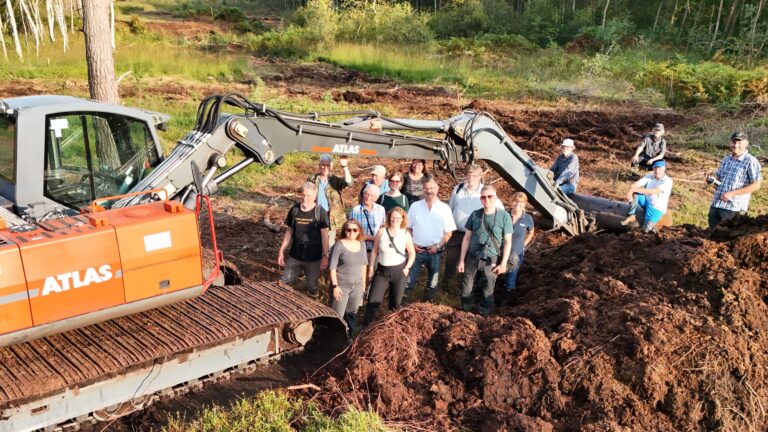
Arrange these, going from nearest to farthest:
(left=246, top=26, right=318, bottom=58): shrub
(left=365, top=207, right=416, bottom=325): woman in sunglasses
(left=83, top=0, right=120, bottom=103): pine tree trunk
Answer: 1. (left=365, top=207, right=416, bottom=325): woman in sunglasses
2. (left=83, top=0, right=120, bottom=103): pine tree trunk
3. (left=246, top=26, right=318, bottom=58): shrub

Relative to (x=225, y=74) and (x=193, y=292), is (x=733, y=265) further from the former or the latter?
(x=225, y=74)

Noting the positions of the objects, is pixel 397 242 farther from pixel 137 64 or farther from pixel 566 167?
pixel 137 64

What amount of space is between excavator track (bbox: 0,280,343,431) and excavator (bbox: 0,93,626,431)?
0.01 metres

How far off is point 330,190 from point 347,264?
1710mm

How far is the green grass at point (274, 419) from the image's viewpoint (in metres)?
5.45

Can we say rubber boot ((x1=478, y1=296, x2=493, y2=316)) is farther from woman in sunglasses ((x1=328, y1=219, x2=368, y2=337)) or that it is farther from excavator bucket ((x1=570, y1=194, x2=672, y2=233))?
excavator bucket ((x1=570, y1=194, x2=672, y2=233))

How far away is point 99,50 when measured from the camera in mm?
11086

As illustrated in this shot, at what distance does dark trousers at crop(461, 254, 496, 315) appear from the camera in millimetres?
7902

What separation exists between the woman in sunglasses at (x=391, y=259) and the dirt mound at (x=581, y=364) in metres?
0.91

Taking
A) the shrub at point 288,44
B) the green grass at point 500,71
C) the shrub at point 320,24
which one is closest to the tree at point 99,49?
the green grass at point 500,71

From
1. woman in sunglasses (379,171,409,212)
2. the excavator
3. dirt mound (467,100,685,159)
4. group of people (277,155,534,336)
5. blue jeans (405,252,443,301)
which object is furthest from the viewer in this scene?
dirt mound (467,100,685,159)

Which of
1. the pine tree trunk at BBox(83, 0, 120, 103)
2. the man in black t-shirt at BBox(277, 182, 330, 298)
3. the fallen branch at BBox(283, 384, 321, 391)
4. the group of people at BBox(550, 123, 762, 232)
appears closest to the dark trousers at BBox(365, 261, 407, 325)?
the man in black t-shirt at BBox(277, 182, 330, 298)

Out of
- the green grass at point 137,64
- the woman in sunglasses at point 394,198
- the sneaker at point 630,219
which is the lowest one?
the sneaker at point 630,219

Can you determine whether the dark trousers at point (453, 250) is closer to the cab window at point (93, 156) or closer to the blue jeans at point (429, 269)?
the blue jeans at point (429, 269)
